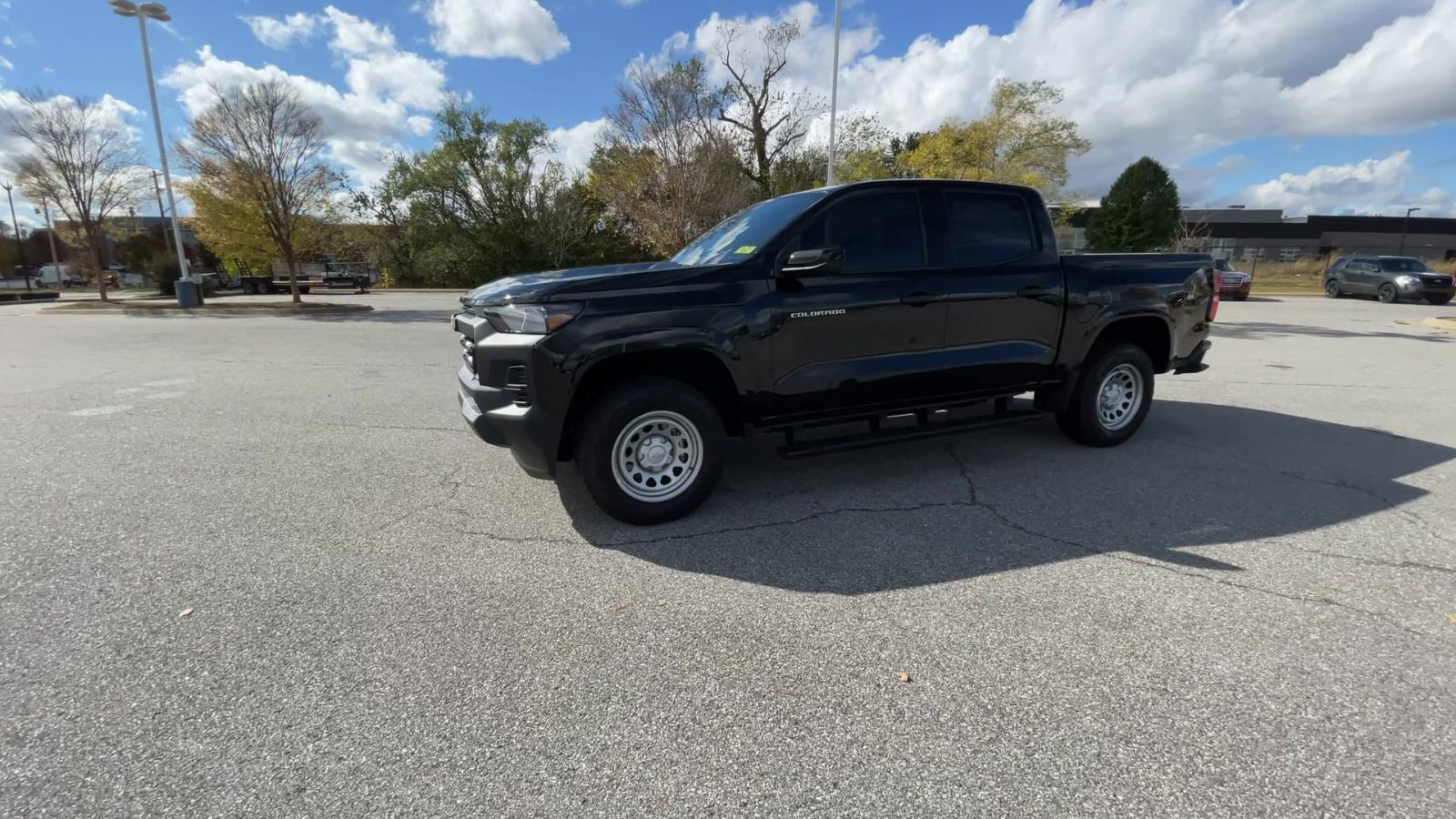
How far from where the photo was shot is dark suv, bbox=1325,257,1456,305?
2377cm

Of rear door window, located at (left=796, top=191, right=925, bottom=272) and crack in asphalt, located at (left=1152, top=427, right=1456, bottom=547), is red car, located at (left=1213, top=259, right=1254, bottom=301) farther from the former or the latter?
rear door window, located at (left=796, top=191, right=925, bottom=272)

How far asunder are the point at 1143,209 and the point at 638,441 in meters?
31.7

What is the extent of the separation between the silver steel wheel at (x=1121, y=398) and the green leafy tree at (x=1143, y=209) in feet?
88.4

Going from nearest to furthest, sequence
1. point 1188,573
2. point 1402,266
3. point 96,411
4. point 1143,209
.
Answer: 1. point 1188,573
2. point 96,411
3. point 1402,266
4. point 1143,209

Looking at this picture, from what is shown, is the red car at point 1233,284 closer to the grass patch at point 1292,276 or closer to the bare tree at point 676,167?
the grass patch at point 1292,276

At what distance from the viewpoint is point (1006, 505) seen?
4.25 meters

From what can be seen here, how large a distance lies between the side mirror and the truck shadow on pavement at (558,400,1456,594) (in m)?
1.47

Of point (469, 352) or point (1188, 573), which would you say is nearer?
point (1188, 573)

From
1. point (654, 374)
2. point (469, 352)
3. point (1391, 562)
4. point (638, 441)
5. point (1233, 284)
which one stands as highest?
point (1233, 284)

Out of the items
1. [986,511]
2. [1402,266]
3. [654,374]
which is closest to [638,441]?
[654,374]

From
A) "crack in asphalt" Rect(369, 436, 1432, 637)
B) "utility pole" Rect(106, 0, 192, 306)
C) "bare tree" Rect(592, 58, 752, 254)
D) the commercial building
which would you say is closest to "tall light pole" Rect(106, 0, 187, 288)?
"utility pole" Rect(106, 0, 192, 306)

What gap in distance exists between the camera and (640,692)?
2.48 meters

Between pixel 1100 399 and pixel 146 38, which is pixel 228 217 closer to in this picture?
pixel 146 38

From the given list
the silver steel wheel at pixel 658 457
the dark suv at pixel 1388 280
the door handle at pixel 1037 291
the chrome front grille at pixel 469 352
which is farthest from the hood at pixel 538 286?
the dark suv at pixel 1388 280
